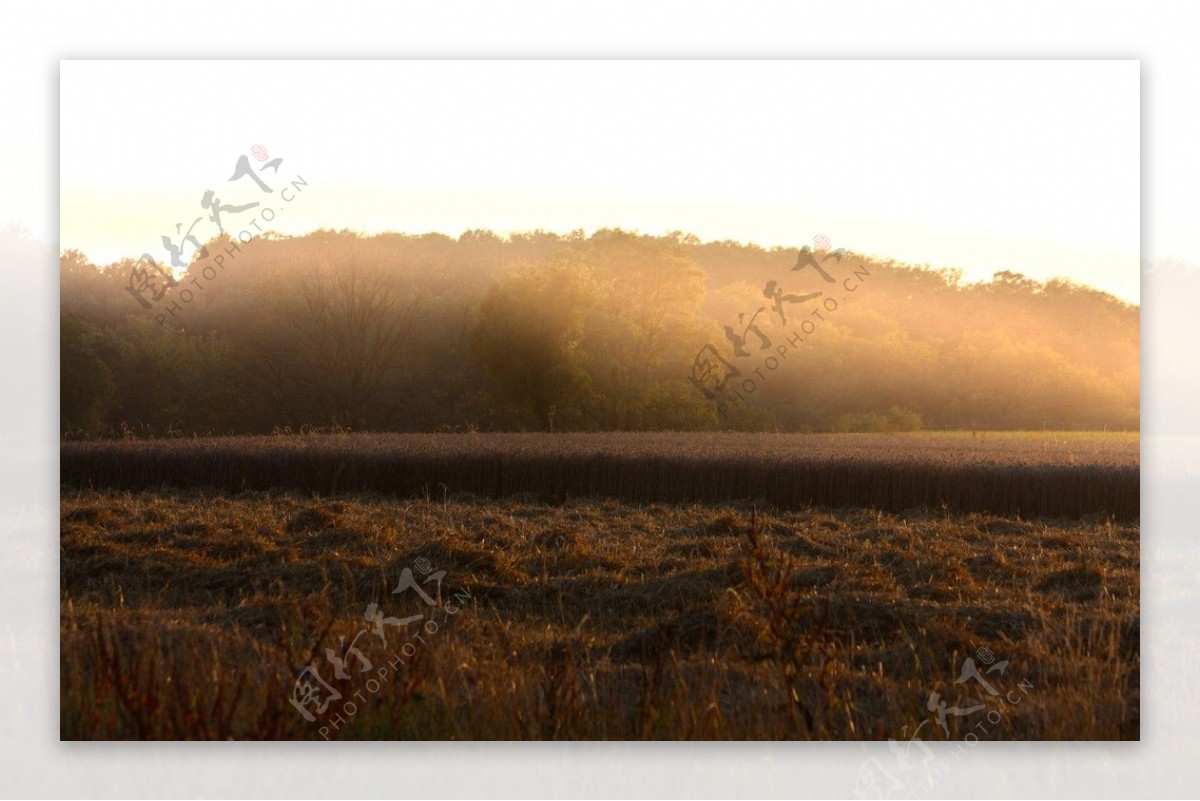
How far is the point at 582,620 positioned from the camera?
178 inches

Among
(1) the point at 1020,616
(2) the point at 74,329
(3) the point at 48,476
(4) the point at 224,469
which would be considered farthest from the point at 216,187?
(1) the point at 1020,616

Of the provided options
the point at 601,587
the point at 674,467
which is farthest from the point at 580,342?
the point at 674,467

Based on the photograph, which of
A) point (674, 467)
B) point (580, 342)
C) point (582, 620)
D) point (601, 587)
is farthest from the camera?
point (674, 467)

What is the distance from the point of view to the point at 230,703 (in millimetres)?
4039

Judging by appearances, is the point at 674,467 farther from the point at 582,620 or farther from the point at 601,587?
the point at 582,620

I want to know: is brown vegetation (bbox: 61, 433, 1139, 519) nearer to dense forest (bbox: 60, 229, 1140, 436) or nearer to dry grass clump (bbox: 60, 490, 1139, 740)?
dry grass clump (bbox: 60, 490, 1139, 740)

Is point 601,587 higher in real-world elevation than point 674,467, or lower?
lower

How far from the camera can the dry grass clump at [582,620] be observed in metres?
4.03

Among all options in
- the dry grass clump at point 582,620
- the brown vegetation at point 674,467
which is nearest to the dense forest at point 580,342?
the brown vegetation at point 674,467

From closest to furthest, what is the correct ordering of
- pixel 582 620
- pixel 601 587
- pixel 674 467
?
pixel 582 620 → pixel 601 587 → pixel 674 467

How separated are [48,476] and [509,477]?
11.3ft

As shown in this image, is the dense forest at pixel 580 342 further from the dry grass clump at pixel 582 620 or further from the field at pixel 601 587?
the dry grass clump at pixel 582 620

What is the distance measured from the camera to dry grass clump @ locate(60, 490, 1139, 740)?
4.03 m

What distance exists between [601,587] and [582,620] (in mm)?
1669
